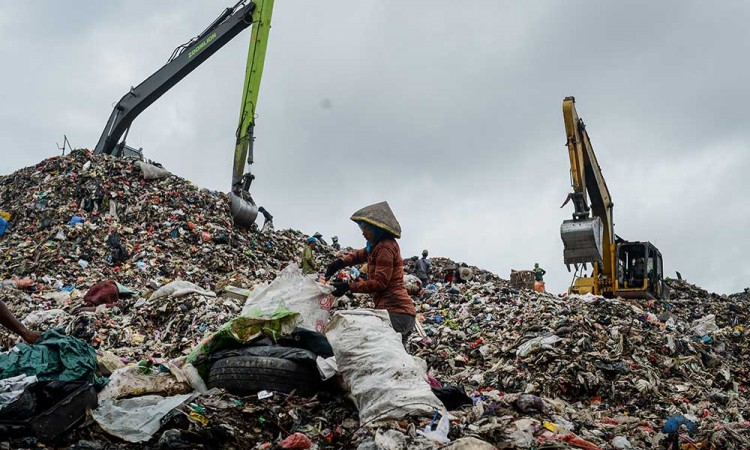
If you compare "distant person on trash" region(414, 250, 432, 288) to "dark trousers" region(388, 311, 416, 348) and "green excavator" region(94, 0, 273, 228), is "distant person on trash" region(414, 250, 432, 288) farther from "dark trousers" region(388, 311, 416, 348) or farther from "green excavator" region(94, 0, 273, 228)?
"dark trousers" region(388, 311, 416, 348)

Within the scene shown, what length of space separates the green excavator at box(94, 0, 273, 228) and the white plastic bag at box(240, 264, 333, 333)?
29.0 ft

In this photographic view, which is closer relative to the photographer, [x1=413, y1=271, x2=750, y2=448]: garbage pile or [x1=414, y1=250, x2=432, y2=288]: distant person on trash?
[x1=413, y1=271, x2=750, y2=448]: garbage pile

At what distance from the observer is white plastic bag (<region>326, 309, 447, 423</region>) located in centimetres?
368

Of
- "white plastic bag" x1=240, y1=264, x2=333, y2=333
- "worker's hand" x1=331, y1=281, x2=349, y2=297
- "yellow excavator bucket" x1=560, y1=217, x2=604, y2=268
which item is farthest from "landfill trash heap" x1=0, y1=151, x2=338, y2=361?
"yellow excavator bucket" x1=560, y1=217, x2=604, y2=268

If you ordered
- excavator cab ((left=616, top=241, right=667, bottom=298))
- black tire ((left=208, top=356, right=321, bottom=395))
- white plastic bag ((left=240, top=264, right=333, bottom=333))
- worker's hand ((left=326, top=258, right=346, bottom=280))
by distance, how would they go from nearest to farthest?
black tire ((left=208, top=356, right=321, bottom=395)) → white plastic bag ((left=240, top=264, right=333, bottom=333)) → worker's hand ((left=326, top=258, right=346, bottom=280)) → excavator cab ((left=616, top=241, right=667, bottom=298))

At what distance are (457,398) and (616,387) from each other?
2.52 m

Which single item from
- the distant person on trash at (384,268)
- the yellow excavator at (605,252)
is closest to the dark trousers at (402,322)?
the distant person on trash at (384,268)

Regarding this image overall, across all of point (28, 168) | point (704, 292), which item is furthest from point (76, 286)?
point (704, 292)

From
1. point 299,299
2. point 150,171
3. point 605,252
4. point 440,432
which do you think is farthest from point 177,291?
point 605,252

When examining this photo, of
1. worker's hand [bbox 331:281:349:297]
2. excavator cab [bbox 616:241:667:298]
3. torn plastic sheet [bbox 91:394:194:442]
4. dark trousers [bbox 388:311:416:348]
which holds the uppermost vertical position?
excavator cab [bbox 616:241:667:298]

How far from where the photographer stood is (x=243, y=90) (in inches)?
556

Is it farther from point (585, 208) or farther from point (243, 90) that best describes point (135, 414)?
point (243, 90)

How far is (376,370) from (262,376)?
70 cm

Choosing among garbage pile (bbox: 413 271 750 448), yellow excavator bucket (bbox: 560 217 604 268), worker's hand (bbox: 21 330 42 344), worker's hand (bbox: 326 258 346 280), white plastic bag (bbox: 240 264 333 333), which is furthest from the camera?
yellow excavator bucket (bbox: 560 217 604 268)
